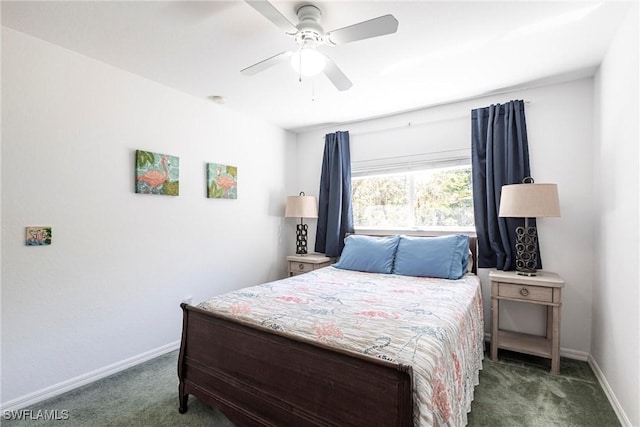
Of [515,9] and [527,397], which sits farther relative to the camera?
[527,397]

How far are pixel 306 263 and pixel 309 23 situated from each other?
2.55 metres

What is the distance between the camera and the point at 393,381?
114 centimetres

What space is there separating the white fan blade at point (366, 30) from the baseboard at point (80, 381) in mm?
2861

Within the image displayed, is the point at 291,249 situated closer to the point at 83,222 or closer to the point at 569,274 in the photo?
the point at 83,222

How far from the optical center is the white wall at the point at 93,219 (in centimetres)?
198

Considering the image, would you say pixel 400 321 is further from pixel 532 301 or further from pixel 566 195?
pixel 566 195

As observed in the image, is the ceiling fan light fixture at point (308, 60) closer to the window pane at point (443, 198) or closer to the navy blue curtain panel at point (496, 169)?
the navy blue curtain panel at point (496, 169)

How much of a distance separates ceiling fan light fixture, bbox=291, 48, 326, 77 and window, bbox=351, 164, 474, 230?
200 centimetres

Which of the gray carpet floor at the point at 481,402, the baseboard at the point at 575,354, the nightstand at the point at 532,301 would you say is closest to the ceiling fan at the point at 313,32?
the nightstand at the point at 532,301

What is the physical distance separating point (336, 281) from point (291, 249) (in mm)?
1809

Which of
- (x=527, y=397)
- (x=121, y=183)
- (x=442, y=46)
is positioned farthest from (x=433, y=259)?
(x=121, y=183)

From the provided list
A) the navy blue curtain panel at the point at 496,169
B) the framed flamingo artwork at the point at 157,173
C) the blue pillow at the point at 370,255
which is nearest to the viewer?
the framed flamingo artwork at the point at 157,173

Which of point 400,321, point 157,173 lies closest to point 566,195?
point 400,321

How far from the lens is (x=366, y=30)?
160 cm
